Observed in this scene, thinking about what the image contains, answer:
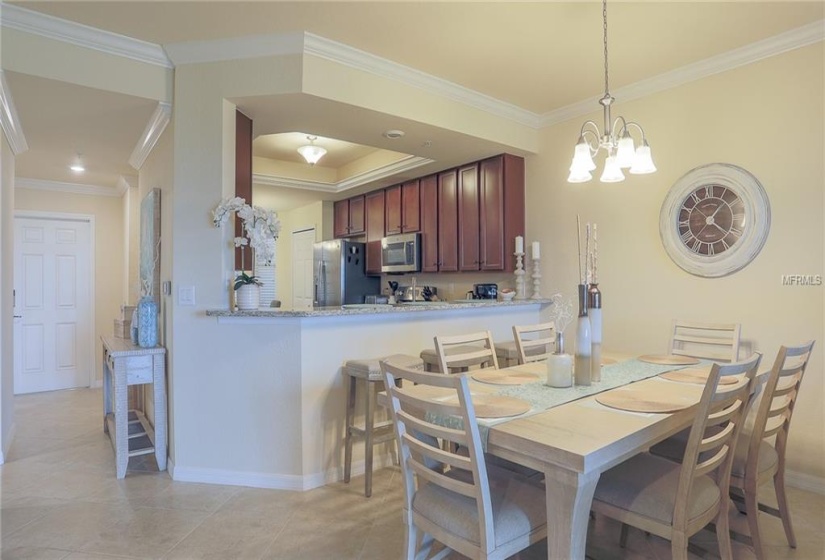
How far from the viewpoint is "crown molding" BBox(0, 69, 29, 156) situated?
108 inches

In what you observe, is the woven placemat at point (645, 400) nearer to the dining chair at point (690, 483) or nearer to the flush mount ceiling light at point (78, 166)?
the dining chair at point (690, 483)

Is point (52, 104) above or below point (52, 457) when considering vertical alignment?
above

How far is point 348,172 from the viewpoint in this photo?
5.76m

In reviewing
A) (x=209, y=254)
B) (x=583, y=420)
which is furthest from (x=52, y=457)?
(x=583, y=420)

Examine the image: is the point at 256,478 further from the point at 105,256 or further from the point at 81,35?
the point at 105,256

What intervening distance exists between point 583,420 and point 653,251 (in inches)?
89.6

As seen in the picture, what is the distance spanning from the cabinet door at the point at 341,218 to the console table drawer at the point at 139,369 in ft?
11.4

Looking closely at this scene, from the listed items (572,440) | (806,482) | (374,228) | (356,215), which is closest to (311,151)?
(374,228)

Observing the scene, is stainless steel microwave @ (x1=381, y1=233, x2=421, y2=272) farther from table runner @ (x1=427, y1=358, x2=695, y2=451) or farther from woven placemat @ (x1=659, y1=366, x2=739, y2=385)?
woven placemat @ (x1=659, y1=366, x2=739, y2=385)

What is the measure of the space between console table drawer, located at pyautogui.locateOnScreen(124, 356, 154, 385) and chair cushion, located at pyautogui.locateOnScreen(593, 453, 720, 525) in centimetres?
271

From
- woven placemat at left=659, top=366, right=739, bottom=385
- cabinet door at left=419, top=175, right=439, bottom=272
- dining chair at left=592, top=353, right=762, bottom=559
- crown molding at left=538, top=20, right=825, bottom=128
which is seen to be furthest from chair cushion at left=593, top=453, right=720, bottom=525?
cabinet door at left=419, top=175, right=439, bottom=272

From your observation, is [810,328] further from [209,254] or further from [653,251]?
[209,254]

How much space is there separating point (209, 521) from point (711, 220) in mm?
3493

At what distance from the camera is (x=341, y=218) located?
20.7 feet
